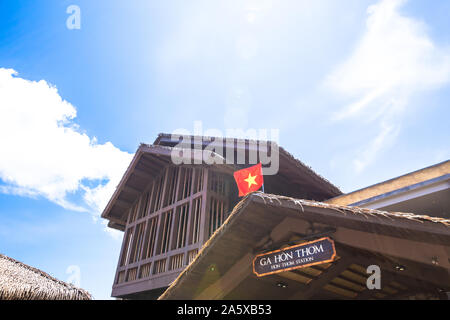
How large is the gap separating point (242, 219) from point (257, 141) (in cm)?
612

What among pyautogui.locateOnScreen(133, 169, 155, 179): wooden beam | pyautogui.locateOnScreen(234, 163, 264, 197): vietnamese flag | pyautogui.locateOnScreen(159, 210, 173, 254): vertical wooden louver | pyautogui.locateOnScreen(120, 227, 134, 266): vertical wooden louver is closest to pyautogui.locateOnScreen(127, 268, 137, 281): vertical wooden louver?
pyautogui.locateOnScreen(120, 227, 134, 266): vertical wooden louver

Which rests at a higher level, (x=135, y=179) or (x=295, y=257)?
(x=135, y=179)

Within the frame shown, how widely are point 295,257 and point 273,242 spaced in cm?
40

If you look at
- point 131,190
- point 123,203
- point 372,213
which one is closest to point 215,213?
point 131,190

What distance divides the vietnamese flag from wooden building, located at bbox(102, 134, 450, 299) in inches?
52.5

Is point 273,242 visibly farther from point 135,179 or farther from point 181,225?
point 135,179

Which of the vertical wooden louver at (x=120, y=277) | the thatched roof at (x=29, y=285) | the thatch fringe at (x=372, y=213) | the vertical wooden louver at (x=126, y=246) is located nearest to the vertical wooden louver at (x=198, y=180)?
the vertical wooden louver at (x=126, y=246)

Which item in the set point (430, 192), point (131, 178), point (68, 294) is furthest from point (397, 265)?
point (131, 178)

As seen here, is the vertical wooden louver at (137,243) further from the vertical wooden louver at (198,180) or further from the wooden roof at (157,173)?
the vertical wooden louver at (198,180)

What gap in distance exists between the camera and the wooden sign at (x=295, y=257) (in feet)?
12.3

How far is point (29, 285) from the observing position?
7988 mm

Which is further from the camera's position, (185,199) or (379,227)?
(185,199)
